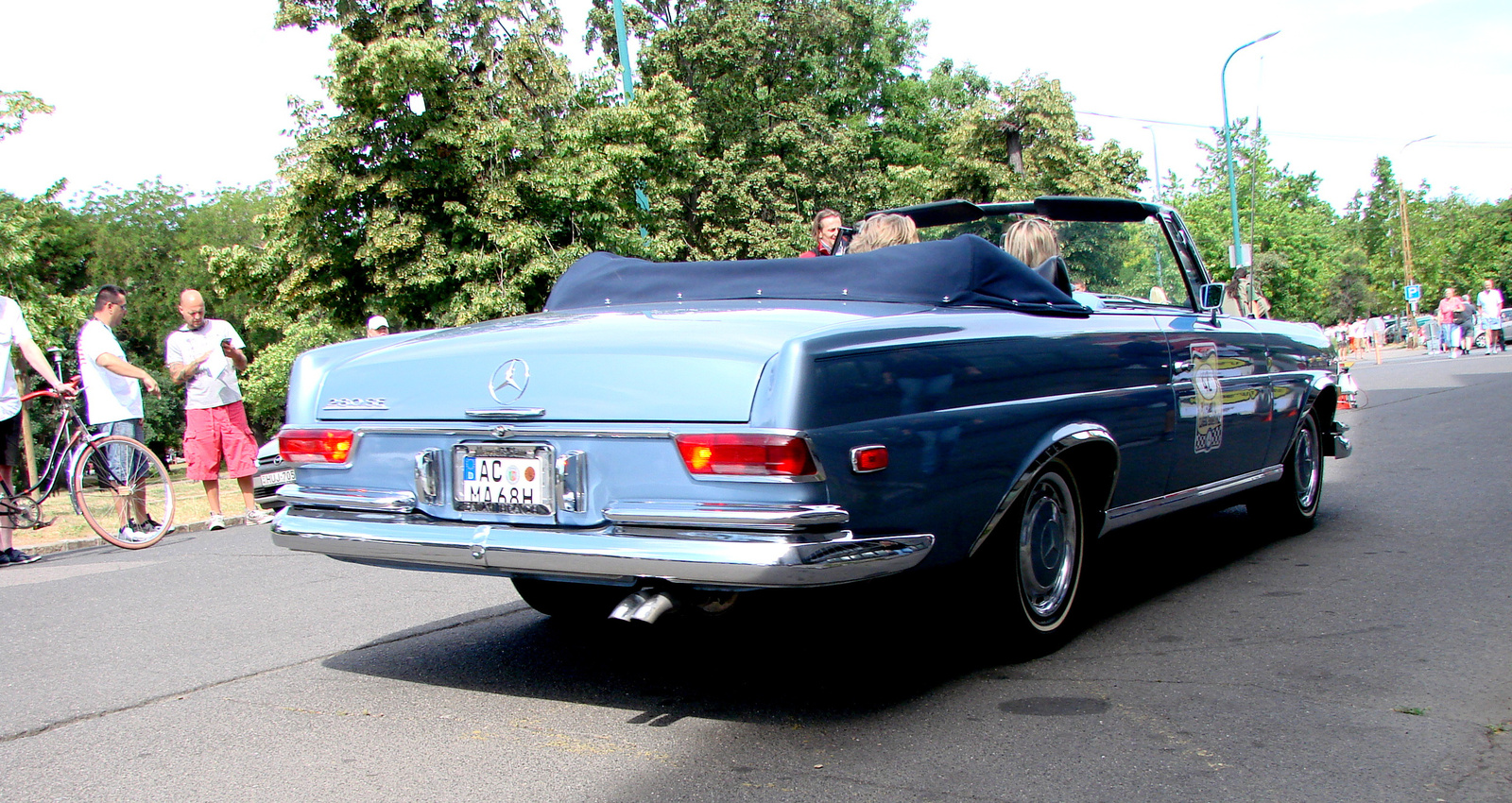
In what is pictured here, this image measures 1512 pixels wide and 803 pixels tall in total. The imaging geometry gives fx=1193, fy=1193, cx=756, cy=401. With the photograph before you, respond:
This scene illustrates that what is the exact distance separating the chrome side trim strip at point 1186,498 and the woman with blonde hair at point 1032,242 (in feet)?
3.63

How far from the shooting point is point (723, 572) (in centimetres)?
293

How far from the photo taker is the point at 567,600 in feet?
15.3

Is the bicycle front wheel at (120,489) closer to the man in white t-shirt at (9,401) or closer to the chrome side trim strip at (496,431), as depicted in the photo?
the man in white t-shirt at (9,401)

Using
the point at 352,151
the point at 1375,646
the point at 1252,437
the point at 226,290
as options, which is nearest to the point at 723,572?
the point at 1375,646

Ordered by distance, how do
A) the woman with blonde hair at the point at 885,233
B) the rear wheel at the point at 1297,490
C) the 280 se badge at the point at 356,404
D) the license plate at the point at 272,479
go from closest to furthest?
the 280 se badge at the point at 356,404 < the woman with blonde hair at the point at 885,233 < the rear wheel at the point at 1297,490 < the license plate at the point at 272,479

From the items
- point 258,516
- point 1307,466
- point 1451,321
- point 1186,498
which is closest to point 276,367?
point 258,516

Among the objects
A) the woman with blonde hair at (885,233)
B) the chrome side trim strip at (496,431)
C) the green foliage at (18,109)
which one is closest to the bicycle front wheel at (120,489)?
the chrome side trim strip at (496,431)

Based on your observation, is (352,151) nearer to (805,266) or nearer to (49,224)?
(805,266)

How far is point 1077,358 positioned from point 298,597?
3713 millimetres

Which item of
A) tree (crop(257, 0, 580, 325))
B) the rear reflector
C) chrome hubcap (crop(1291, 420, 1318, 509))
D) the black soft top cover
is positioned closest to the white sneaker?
the black soft top cover

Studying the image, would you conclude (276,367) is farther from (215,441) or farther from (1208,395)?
(1208,395)

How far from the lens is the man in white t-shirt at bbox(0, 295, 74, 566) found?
7410 mm

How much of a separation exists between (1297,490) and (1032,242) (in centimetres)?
226

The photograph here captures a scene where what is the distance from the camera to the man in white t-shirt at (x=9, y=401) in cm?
741
